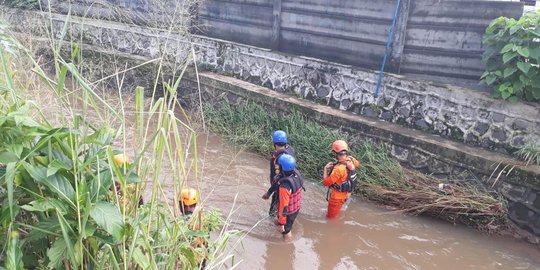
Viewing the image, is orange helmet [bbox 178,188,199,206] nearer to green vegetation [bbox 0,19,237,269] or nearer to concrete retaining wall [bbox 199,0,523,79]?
green vegetation [bbox 0,19,237,269]

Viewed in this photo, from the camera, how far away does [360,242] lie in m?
5.57

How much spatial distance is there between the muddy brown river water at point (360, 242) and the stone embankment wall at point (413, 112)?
2.30 feet

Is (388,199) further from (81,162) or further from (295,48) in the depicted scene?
(81,162)

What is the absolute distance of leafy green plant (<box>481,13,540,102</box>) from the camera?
18.9ft

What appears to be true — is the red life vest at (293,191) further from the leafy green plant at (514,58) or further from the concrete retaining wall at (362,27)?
the leafy green plant at (514,58)

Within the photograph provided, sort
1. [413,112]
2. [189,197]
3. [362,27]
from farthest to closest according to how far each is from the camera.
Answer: [362,27] < [413,112] < [189,197]

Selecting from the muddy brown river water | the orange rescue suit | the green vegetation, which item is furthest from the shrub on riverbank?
the green vegetation

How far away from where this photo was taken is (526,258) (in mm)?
5312

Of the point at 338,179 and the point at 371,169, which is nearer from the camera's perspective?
the point at 338,179

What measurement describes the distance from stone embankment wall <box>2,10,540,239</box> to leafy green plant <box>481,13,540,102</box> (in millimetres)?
205

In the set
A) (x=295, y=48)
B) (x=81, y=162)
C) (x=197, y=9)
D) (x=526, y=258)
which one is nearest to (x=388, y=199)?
(x=526, y=258)

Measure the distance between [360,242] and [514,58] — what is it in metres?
3.18

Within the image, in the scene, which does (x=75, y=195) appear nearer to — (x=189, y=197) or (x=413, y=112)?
(x=189, y=197)

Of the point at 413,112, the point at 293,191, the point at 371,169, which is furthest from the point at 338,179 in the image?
the point at 413,112
